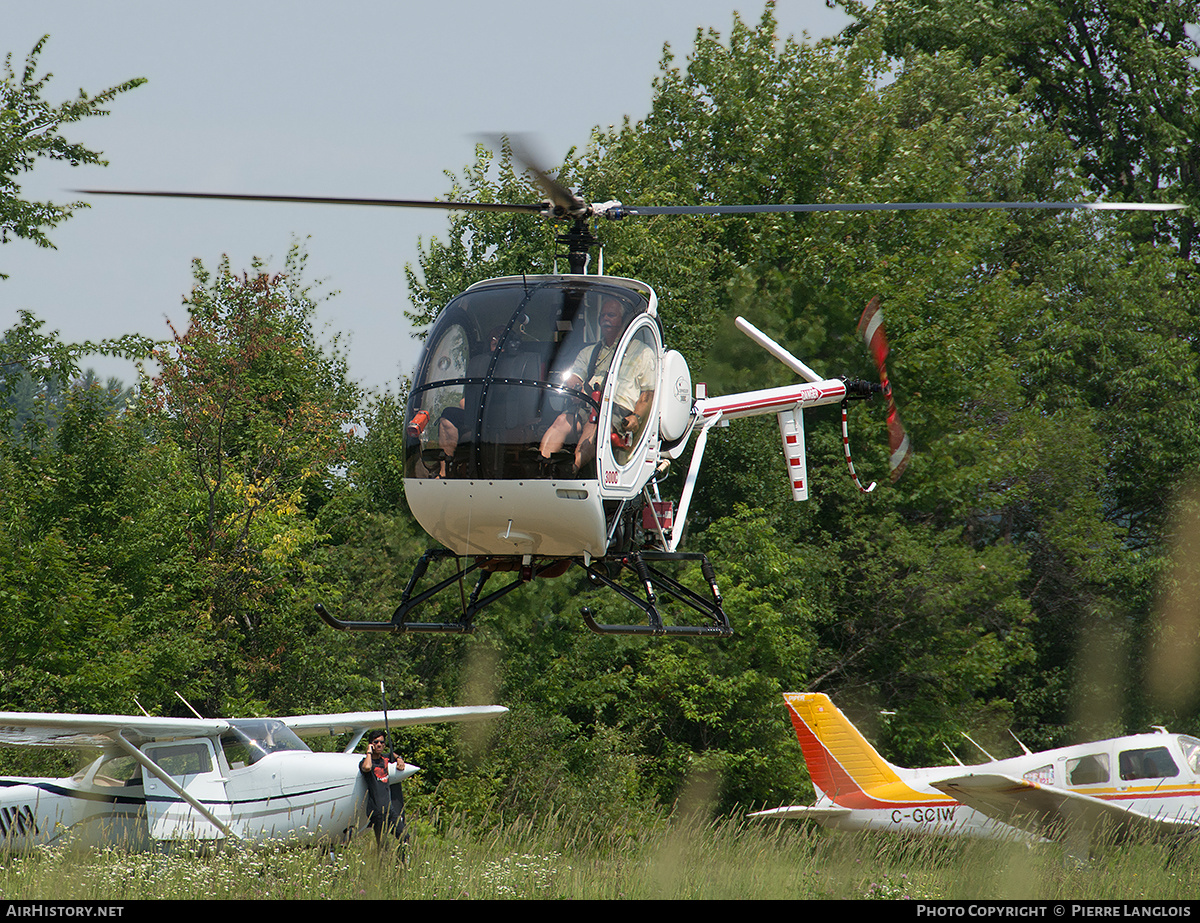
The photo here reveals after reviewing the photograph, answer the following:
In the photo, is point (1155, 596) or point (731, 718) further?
point (1155, 596)

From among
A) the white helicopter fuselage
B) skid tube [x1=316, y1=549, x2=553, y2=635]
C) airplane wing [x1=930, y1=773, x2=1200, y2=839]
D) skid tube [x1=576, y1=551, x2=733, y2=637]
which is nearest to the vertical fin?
skid tube [x1=576, y1=551, x2=733, y2=637]

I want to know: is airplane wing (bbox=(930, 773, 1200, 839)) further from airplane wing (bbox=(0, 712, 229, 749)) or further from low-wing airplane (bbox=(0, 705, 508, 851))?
airplane wing (bbox=(0, 712, 229, 749))

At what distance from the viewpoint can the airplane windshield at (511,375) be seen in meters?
8.38

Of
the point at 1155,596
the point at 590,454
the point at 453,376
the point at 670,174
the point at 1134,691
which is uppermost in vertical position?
the point at 670,174

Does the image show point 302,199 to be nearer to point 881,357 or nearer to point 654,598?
point 654,598

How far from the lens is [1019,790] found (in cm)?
1479

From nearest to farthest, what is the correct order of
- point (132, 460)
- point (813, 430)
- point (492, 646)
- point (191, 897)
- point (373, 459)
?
point (191, 897)
point (132, 460)
point (492, 646)
point (373, 459)
point (813, 430)

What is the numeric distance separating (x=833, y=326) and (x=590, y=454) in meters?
18.9

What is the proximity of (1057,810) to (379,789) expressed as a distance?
847 centimetres

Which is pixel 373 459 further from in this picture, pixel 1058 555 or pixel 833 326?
pixel 1058 555

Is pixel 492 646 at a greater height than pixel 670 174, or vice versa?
pixel 670 174

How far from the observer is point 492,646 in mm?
23469

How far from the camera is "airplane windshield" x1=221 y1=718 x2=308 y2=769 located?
13758mm

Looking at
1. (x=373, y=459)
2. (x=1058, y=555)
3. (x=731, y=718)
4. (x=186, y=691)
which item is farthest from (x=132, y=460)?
(x=1058, y=555)
